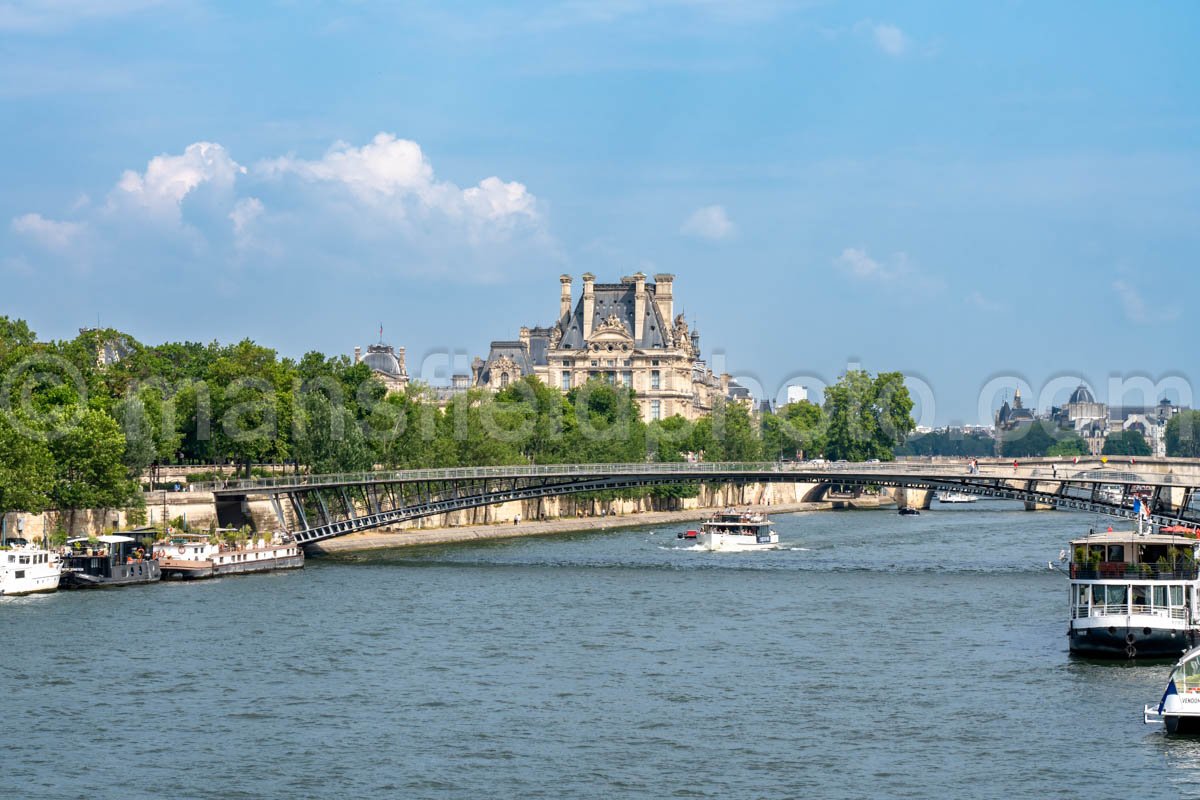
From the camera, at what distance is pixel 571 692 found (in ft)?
160

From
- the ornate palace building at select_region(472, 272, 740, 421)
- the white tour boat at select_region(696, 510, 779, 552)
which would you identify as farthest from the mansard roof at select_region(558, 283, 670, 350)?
the white tour boat at select_region(696, 510, 779, 552)

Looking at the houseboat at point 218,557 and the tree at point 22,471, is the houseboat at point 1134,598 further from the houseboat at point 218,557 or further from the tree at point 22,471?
the tree at point 22,471

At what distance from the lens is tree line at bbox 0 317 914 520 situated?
8306 centimetres

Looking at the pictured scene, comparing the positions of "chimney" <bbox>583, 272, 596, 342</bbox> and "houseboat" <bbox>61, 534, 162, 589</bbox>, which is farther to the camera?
"chimney" <bbox>583, 272, 596, 342</bbox>

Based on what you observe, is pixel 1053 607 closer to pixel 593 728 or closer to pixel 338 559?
pixel 593 728

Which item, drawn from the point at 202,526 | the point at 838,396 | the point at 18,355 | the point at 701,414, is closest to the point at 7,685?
the point at 202,526

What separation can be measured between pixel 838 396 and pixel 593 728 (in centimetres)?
13534

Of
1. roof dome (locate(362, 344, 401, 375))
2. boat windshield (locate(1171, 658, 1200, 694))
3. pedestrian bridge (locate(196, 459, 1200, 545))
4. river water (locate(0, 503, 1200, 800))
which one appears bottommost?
river water (locate(0, 503, 1200, 800))

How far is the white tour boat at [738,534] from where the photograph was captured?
10194 centimetres

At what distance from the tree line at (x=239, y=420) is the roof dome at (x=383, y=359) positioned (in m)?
36.1

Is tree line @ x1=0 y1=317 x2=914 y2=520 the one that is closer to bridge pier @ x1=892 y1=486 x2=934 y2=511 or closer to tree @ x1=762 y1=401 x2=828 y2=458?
bridge pier @ x1=892 y1=486 x2=934 y2=511

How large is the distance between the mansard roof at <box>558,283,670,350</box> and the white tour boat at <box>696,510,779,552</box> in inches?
2936

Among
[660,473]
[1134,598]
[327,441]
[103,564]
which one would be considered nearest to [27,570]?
[103,564]

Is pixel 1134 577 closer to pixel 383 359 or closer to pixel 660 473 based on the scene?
pixel 660 473
